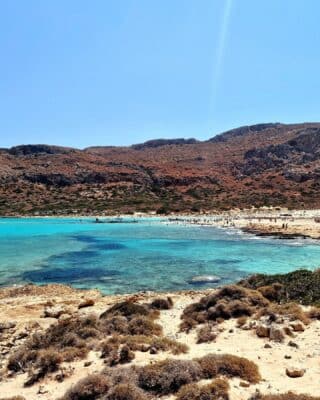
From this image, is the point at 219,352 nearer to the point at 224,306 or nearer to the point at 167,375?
the point at 167,375

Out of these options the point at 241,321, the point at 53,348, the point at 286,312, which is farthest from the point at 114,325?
the point at 286,312

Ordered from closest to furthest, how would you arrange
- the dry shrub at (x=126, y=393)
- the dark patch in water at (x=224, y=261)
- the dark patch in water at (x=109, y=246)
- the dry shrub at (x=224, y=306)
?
the dry shrub at (x=126, y=393) < the dry shrub at (x=224, y=306) < the dark patch in water at (x=224, y=261) < the dark patch in water at (x=109, y=246)

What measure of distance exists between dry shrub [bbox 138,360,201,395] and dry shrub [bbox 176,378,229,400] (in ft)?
1.18

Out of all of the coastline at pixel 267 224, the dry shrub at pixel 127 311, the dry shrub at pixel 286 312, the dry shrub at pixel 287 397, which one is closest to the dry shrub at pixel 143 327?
the dry shrub at pixel 127 311

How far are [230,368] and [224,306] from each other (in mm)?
6139

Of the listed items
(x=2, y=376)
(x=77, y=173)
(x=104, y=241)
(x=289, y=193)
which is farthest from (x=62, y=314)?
(x=77, y=173)

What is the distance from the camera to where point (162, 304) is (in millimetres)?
18859

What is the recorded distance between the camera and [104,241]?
180 ft

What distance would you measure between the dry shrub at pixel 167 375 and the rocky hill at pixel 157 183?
314 ft

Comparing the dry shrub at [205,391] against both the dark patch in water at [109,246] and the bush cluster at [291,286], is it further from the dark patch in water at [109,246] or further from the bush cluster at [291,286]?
the dark patch in water at [109,246]

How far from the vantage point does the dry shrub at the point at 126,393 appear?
29.4 feet

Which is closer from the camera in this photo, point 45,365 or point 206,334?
point 45,365

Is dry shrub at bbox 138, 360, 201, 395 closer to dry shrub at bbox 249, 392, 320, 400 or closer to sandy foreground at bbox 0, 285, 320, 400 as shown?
sandy foreground at bbox 0, 285, 320, 400

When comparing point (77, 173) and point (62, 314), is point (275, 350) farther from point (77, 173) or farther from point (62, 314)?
point (77, 173)
